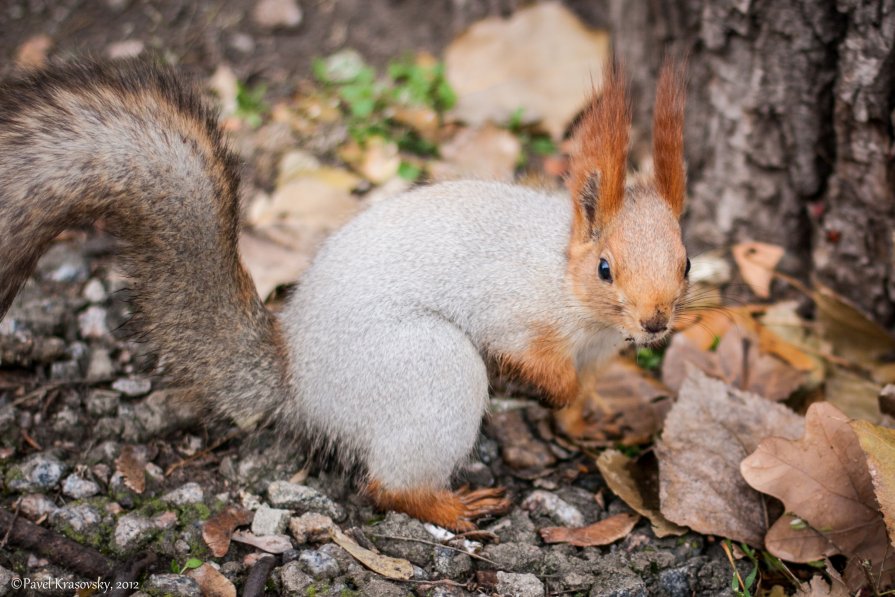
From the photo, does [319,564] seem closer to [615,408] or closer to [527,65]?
[615,408]

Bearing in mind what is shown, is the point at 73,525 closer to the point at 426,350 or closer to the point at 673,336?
the point at 426,350

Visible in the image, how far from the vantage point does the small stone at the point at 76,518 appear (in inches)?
78.5

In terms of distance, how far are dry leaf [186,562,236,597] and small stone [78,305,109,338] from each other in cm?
94

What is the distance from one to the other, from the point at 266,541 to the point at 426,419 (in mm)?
467

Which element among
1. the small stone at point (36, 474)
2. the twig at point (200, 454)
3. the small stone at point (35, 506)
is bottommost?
the twig at point (200, 454)

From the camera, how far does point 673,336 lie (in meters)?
2.77

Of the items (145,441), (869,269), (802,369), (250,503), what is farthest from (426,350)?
(869,269)

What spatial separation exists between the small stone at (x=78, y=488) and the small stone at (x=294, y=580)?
0.53 meters

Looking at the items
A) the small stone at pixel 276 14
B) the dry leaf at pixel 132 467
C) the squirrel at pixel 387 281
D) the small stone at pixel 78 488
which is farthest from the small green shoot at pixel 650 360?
the small stone at pixel 276 14

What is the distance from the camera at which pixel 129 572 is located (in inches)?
74.0

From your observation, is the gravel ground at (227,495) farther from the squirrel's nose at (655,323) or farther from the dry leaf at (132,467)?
the squirrel's nose at (655,323)

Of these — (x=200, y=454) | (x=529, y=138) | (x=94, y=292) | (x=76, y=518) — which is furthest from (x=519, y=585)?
(x=529, y=138)

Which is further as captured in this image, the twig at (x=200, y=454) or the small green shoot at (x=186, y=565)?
the twig at (x=200, y=454)

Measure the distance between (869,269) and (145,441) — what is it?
7.38 feet
